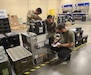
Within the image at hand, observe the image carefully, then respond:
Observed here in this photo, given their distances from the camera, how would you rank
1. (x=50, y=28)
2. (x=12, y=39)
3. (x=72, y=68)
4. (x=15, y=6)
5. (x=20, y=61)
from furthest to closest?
Result: 1. (x=15, y=6)
2. (x=50, y=28)
3. (x=12, y=39)
4. (x=72, y=68)
5. (x=20, y=61)

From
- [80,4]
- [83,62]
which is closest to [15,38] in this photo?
[83,62]

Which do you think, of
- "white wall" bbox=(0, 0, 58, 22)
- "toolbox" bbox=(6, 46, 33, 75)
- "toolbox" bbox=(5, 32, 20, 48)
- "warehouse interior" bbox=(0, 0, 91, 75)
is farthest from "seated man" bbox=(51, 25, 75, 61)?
"white wall" bbox=(0, 0, 58, 22)

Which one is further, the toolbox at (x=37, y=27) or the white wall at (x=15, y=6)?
the white wall at (x=15, y=6)

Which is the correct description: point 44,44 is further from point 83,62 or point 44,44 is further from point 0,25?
point 0,25

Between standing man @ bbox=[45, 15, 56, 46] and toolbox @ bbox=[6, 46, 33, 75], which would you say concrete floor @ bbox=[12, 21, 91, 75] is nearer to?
toolbox @ bbox=[6, 46, 33, 75]

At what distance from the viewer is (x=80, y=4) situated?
11.8 metres

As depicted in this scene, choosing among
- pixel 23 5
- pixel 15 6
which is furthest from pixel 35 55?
pixel 23 5

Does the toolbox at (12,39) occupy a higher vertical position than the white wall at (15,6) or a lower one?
lower

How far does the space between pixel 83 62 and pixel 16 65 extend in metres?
1.95

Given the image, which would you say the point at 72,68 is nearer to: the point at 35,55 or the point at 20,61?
the point at 35,55

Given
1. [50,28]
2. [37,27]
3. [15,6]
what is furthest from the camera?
[15,6]

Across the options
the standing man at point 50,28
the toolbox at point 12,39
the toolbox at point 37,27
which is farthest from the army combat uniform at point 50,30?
the toolbox at point 12,39

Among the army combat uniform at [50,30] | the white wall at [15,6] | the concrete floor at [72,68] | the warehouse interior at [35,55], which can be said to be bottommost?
the concrete floor at [72,68]

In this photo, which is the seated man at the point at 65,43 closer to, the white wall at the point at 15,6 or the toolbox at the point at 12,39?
the toolbox at the point at 12,39
